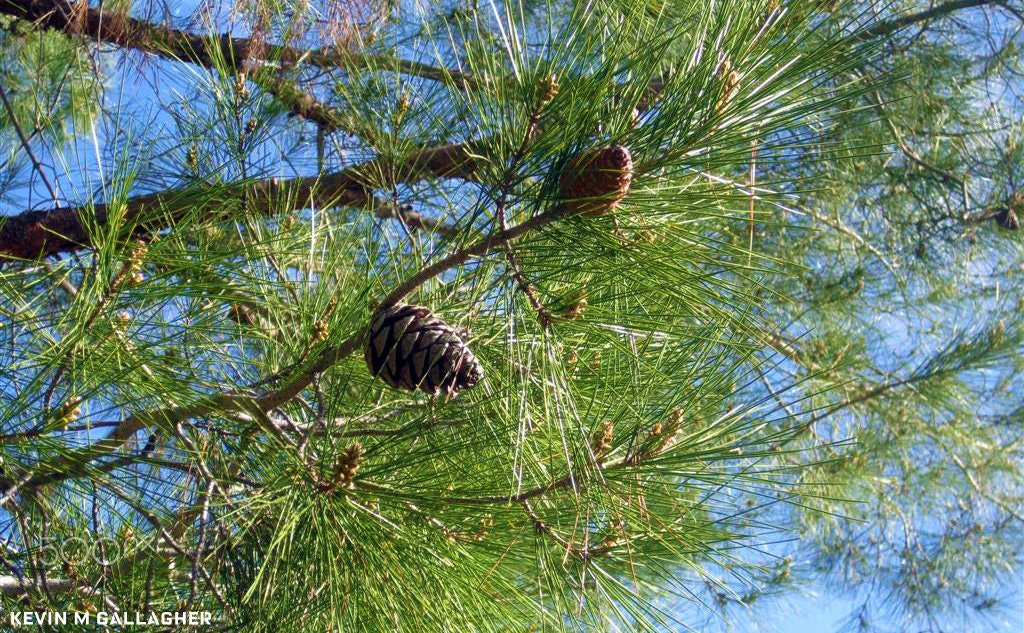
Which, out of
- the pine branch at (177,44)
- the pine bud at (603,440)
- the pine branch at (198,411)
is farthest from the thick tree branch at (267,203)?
the pine bud at (603,440)

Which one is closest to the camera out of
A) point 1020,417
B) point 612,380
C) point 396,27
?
point 612,380

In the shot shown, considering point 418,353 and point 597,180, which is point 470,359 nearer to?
point 418,353

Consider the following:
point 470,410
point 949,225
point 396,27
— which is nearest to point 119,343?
point 470,410

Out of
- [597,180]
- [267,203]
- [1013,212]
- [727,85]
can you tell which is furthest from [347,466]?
[1013,212]

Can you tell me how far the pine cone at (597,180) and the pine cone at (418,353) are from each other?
6.1 inches

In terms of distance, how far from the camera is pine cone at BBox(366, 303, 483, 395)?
0.71 m

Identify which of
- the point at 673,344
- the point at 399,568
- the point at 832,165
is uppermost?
the point at 832,165

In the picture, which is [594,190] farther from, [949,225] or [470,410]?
[949,225]

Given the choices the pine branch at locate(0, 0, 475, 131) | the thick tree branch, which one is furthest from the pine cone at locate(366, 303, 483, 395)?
the pine branch at locate(0, 0, 475, 131)

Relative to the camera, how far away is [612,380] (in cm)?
90

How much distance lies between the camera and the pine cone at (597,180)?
620 millimetres

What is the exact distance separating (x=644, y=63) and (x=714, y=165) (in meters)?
0.10

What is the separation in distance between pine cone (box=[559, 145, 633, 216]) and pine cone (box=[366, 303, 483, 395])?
154 mm

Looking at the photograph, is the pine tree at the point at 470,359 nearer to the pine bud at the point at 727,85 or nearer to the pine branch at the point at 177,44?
the pine bud at the point at 727,85
